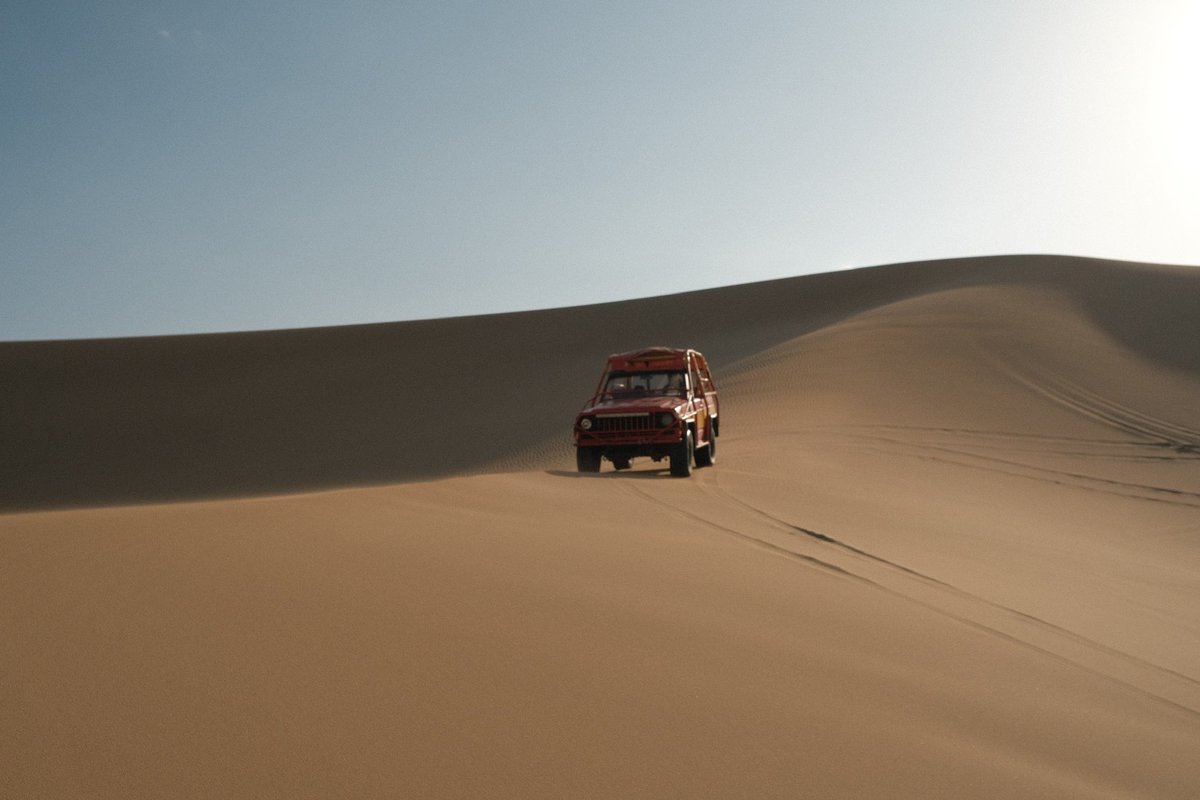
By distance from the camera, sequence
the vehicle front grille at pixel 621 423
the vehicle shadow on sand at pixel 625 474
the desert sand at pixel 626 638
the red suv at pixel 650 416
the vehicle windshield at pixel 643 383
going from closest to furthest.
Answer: the desert sand at pixel 626 638, the vehicle shadow on sand at pixel 625 474, the red suv at pixel 650 416, the vehicle front grille at pixel 621 423, the vehicle windshield at pixel 643 383

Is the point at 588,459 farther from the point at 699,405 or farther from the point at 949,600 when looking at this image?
the point at 949,600

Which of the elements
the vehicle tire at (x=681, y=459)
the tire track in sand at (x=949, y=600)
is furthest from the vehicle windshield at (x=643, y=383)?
the tire track in sand at (x=949, y=600)

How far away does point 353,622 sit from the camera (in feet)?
15.2

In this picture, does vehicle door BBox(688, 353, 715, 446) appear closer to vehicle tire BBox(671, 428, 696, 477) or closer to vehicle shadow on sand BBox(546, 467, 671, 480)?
vehicle shadow on sand BBox(546, 467, 671, 480)

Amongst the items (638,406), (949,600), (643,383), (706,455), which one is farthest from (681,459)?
(949,600)

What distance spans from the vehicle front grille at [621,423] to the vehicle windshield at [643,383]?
3.84 feet

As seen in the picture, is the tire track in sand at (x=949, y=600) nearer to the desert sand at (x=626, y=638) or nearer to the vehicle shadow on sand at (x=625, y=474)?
the desert sand at (x=626, y=638)

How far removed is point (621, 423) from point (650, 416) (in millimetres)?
512

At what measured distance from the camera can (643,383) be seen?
16875 mm

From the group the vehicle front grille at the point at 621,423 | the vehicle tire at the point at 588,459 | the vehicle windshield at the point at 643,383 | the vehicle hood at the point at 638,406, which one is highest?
the vehicle windshield at the point at 643,383

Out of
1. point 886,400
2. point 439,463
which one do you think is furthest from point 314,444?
point 886,400

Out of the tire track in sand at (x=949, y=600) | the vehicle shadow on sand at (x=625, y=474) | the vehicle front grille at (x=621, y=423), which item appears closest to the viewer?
the tire track in sand at (x=949, y=600)

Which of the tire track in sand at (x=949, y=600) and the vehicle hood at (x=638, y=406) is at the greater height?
the vehicle hood at (x=638, y=406)

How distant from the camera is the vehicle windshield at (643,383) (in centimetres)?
1664
